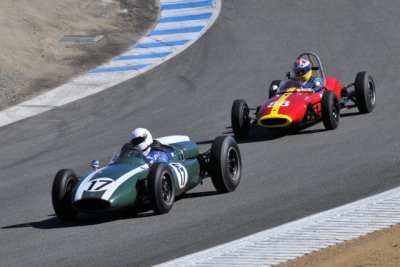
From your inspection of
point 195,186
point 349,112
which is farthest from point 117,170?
point 349,112

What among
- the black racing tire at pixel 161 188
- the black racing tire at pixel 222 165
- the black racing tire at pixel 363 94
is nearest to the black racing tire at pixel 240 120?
the black racing tire at pixel 363 94

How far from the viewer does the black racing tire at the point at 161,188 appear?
1191cm

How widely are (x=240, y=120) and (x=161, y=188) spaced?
5.35m

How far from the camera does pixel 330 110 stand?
16625mm

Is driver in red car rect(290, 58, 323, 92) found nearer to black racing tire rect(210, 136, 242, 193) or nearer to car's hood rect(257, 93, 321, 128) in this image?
car's hood rect(257, 93, 321, 128)

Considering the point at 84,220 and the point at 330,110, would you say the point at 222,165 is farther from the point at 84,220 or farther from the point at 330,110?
the point at 330,110

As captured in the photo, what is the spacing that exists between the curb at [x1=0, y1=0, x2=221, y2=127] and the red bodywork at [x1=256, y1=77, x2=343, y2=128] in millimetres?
6419

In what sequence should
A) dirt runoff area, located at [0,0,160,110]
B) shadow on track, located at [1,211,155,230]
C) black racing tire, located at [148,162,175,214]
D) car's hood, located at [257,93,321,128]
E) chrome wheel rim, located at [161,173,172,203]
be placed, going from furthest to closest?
dirt runoff area, located at [0,0,160,110] → car's hood, located at [257,93,321,128] → shadow on track, located at [1,211,155,230] → chrome wheel rim, located at [161,173,172,203] → black racing tire, located at [148,162,175,214]

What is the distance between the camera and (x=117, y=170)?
1246cm

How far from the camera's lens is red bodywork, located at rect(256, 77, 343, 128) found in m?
16.5

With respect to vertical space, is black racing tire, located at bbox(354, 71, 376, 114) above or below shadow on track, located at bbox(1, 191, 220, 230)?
above

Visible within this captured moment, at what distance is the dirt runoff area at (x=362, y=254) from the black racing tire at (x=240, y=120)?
7573 millimetres

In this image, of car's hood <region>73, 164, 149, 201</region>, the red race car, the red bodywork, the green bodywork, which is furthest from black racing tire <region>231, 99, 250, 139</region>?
car's hood <region>73, 164, 149, 201</region>

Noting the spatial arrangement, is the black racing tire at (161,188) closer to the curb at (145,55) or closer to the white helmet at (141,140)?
the white helmet at (141,140)
